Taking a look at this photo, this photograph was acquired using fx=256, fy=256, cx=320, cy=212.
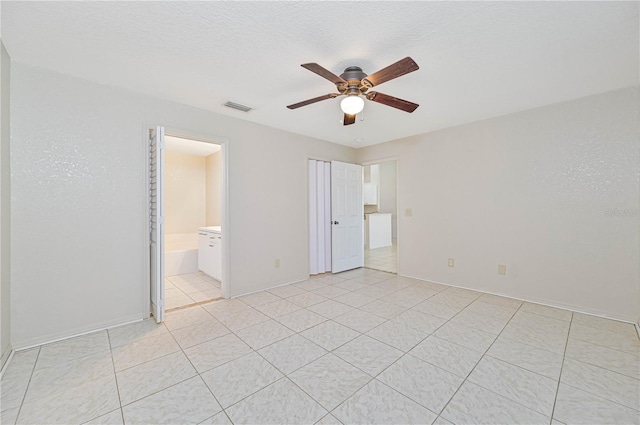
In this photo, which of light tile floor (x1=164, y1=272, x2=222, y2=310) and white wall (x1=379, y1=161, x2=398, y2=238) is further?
white wall (x1=379, y1=161, x2=398, y2=238)

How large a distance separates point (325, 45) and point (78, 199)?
2.54 meters

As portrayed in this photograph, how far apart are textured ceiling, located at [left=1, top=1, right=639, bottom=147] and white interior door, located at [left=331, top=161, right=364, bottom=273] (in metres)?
2.06

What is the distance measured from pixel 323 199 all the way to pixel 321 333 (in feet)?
8.40

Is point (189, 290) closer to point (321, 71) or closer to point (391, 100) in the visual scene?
point (321, 71)

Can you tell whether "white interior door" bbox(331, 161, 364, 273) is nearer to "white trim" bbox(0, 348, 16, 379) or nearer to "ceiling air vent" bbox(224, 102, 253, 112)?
"ceiling air vent" bbox(224, 102, 253, 112)

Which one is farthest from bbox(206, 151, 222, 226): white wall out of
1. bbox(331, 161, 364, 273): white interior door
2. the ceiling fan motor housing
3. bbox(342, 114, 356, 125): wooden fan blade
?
the ceiling fan motor housing

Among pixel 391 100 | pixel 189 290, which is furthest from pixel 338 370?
pixel 189 290

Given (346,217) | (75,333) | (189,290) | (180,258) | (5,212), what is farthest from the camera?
(346,217)

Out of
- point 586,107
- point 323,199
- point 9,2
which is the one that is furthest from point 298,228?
point 586,107

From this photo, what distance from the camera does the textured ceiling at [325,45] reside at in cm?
156

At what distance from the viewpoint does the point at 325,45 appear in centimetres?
187

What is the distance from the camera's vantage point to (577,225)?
9.33ft

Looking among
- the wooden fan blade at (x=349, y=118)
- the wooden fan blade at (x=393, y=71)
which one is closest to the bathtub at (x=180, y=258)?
the wooden fan blade at (x=349, y=118)

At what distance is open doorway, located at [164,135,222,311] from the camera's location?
4145mm
